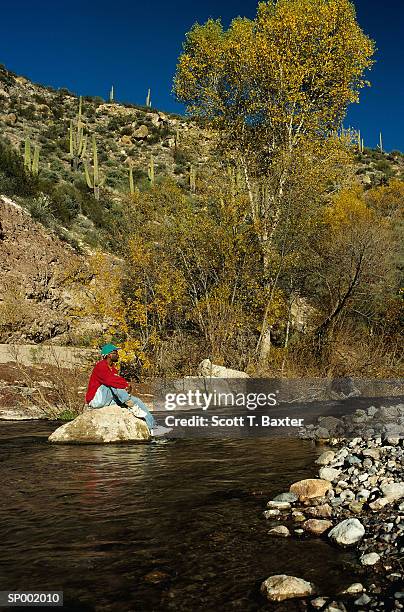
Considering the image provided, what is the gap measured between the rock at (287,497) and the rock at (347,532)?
0.95 metres

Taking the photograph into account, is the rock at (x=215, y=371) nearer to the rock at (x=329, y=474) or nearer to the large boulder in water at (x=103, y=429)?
the large boulder in water at (x=103, y=429)

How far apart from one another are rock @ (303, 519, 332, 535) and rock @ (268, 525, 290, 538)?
223 millimetres

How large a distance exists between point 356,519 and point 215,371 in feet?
35.0

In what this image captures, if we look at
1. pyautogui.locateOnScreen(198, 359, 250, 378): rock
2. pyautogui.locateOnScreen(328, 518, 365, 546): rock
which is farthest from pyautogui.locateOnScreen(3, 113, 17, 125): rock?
pyautogui.locateOnScreen(328, 518, 365, 546): rock

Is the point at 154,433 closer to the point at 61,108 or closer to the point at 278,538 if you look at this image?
the point at 278,538

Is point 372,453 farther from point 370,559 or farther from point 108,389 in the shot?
point 108,389

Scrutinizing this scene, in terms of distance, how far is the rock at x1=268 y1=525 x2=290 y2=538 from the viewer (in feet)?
16.6

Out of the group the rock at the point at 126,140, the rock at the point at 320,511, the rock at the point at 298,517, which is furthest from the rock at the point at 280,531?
the rock at the point at 126,140

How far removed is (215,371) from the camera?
15664 millimetres

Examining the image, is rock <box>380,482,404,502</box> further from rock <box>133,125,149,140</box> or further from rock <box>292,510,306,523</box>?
rock <box>133,125,149,140</box>

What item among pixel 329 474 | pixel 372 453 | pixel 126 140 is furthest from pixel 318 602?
pixel 126 140

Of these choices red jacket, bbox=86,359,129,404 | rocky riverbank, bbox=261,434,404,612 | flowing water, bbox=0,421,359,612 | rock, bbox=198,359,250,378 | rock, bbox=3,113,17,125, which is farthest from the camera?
rock, bbox=3,113,17,125

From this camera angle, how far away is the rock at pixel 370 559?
433cm

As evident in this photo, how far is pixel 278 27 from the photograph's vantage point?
62.0ft
